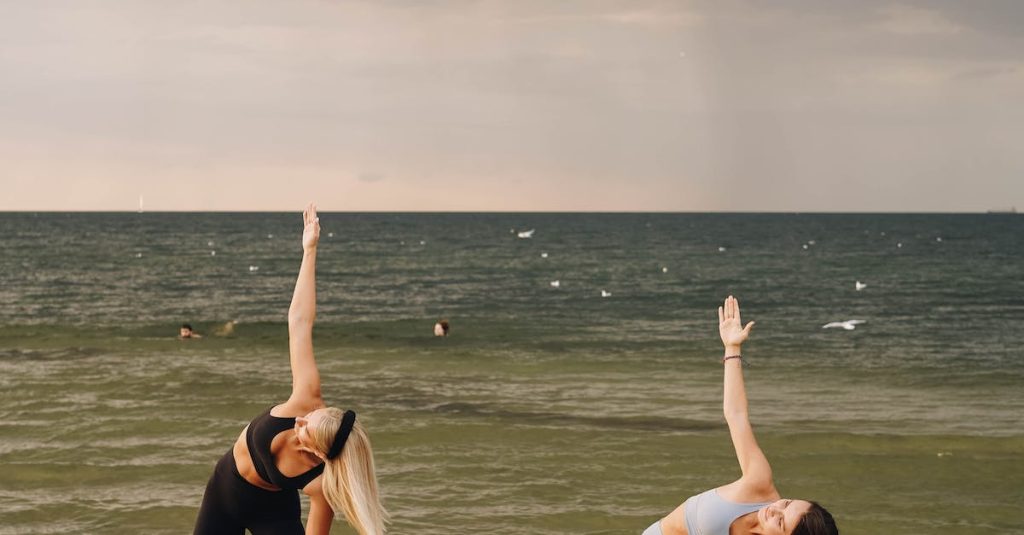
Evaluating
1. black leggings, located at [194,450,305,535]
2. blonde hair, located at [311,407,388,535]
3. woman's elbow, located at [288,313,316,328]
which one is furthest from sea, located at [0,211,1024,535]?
blonde hair, located at [311,407,388,535]

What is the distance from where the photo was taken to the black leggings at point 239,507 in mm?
4867

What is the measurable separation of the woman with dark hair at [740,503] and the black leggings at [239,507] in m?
1.83

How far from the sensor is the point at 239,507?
492 cm

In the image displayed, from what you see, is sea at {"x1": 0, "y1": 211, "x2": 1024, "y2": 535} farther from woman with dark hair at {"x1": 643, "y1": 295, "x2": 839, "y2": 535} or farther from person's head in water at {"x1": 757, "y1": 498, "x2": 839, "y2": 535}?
person's head in water at {"x1": 757, "y1": 498, "x2": 839, "y2": 535}

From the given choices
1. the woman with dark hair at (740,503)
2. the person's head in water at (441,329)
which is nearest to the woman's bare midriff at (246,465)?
the woman with dark hair at (740,503)

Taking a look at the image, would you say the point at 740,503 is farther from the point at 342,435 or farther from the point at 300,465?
the point at 300,465

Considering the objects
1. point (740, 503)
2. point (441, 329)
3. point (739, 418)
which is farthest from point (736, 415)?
point (441, 329)

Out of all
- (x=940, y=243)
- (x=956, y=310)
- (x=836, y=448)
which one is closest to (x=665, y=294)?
(x=956, y=310)

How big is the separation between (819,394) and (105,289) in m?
33.7

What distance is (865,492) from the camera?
11.0 m

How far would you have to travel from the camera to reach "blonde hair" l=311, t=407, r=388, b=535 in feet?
14.1

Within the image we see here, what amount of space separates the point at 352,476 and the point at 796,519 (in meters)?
1.85

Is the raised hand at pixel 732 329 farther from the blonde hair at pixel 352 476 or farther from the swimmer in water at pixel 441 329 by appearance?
the swimmer in water at pixel 441 329

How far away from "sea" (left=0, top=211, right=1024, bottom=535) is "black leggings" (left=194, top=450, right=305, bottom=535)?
184 inches
